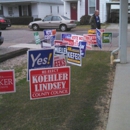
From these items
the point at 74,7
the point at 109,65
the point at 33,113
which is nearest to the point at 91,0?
the point at 74,7

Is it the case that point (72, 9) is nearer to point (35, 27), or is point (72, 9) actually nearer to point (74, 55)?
point (35, 27)

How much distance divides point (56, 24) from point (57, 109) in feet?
61.0

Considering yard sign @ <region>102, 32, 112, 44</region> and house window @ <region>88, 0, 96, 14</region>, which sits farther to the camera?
house window @ <region>88, 0, 96, 14</region>

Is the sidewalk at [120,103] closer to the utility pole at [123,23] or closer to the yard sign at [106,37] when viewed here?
the utility pole at [123,23]

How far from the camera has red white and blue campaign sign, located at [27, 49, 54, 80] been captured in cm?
479

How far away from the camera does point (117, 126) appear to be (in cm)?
435

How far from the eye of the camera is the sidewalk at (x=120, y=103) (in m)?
4.43

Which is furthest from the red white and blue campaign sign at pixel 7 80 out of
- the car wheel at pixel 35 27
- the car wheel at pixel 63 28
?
the car wheel at pixel 35 27

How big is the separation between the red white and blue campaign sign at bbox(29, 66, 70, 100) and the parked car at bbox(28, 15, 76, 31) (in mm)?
18541

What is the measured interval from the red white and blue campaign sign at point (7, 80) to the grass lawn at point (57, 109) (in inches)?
22.7

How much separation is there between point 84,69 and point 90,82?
4.61 feet

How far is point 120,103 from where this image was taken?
5.39m

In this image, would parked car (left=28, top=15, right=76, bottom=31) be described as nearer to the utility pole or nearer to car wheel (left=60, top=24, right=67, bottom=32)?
car wheel (left=60, top=24, right=67, bottom=32)

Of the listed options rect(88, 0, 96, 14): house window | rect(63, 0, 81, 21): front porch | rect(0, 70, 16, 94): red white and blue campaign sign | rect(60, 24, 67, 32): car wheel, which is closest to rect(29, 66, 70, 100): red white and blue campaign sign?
rect(0, 70, 16, 94): red white and blue campaign sign
